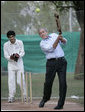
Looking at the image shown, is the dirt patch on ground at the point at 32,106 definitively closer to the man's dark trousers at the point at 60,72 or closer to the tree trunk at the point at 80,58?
the man's dark trousers at the point at 60,72

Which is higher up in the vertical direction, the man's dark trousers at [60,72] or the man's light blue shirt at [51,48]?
the man's light blue shirt at [51,48]

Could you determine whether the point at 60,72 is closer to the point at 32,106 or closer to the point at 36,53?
the point at 32,106

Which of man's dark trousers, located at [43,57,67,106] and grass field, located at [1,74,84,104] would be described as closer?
man's dark trousers, located at [43,57,67,106]

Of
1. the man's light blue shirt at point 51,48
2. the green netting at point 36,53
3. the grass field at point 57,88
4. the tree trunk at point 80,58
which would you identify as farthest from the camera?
the tree trunk at point 80,58

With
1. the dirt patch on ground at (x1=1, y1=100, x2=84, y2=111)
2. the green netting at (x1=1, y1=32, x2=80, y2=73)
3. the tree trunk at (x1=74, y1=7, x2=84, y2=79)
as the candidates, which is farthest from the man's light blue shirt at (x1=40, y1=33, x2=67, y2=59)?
the tree trunk at (x1=74, y1=7, x2=84, y2=79)

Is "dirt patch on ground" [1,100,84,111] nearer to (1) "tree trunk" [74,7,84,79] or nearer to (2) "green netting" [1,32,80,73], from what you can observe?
(2) "green netting" [1,32,80,73]

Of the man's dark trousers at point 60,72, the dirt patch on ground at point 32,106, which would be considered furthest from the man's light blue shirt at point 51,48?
the dirt patch on ground at point 32,106

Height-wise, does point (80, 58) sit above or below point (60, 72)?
below

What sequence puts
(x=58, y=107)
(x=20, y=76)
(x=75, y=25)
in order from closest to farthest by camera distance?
1. (x=58, y=107)
2. (x=20, y=76)
3. (x=75, y=25)

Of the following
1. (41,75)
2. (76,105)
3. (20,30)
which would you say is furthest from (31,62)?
(76,105)

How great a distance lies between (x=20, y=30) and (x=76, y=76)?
2449 mm

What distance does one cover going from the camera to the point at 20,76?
951 cm

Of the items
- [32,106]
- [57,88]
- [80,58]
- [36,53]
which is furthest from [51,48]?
[80,58]

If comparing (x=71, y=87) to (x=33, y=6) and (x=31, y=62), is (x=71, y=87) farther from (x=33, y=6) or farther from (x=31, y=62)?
(x=33, y=6)
